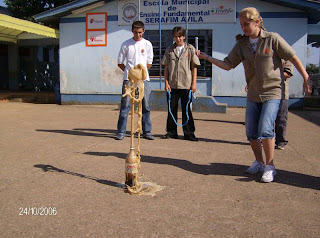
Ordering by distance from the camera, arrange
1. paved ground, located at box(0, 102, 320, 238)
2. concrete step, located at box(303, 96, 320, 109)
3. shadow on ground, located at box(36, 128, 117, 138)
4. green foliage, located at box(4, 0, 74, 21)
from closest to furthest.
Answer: paved ground, located at box(0, 102, 320, 238) < shadow on ground, located at box(36, 128, 117, 138) < concrete step, located at box(303, 96, 320, 109) < green foliage, located at box(4, 0, 74, 21)

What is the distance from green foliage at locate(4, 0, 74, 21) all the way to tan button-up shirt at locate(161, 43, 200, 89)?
61.9 feet

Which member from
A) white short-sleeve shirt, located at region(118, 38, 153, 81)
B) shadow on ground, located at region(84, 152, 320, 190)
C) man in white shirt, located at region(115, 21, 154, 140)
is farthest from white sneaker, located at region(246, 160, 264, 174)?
white short-sleeve shirt, located at region(118, 38, 153, 81)

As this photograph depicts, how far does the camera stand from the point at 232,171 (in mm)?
4207

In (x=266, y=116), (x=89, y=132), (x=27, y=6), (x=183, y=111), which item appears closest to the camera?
(x=266, y=116)

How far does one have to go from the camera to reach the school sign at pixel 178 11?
12422 mm

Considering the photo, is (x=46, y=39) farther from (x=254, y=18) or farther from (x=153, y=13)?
(x=254, y=18)

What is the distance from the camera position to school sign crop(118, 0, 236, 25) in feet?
40.8

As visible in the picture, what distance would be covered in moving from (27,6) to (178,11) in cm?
1378

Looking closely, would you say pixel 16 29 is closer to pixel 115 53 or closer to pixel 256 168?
pixel 115 53

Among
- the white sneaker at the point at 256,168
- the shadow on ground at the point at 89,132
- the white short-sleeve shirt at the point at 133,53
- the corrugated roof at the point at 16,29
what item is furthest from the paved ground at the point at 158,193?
the corrugated roof at the point at 16,29

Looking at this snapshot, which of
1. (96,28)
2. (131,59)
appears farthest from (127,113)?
(96,28)
